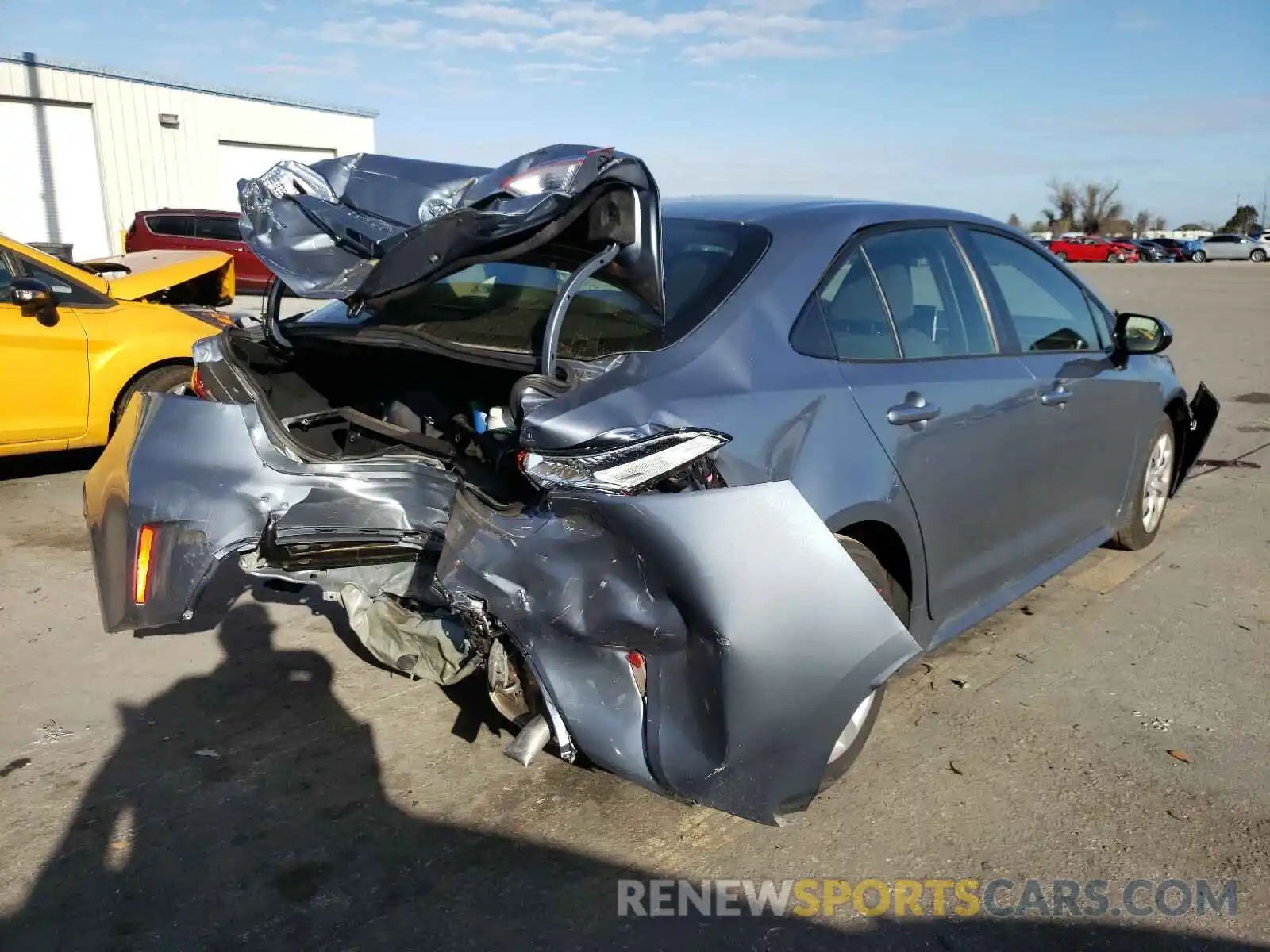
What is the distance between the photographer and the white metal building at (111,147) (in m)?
23.0

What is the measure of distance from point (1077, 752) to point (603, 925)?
1761 millimetres

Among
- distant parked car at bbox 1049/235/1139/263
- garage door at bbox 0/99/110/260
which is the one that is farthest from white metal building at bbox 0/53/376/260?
distant parked car at bbox 1049/235/1139/263

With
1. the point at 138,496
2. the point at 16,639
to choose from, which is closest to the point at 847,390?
the point at 138,496

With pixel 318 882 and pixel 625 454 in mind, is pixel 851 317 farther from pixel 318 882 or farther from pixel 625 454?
pixel 318 882

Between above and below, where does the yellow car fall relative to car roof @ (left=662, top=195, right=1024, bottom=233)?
below

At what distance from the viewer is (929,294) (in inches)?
144

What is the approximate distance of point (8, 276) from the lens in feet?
20.7

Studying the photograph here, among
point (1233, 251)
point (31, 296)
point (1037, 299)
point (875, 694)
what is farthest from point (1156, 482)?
point (1233, 251)

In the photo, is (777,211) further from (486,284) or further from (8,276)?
(8,276)

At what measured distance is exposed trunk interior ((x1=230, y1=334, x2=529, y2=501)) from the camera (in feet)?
10.8

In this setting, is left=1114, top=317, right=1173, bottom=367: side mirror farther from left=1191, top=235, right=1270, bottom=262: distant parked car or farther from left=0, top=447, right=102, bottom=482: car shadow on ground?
left=1191, top=235, right=1270, bottom=262: distant parked car

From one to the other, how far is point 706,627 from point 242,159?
28.7m

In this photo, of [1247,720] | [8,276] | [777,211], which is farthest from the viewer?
[8,276]

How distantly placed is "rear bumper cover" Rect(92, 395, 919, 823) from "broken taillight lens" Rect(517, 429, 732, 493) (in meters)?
0.05
